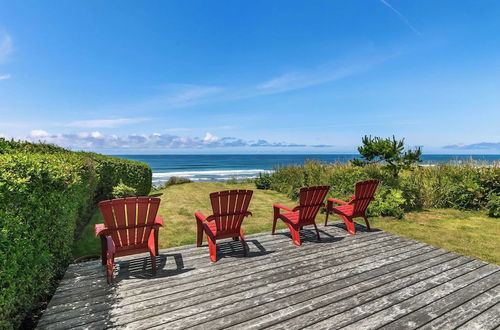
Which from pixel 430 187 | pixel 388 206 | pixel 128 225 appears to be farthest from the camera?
pixel 430 187

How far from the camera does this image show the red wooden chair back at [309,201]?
14.5 feet

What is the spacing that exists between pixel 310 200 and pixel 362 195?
1.36 metres

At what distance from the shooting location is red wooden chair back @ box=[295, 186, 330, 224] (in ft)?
14.5

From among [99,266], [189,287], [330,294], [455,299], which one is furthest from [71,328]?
[455,299]

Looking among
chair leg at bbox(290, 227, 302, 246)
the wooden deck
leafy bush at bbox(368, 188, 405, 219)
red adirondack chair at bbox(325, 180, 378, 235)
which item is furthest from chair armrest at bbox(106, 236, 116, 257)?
leafy bush at bbox(368, 188, 405, 219)

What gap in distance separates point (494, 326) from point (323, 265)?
180cm

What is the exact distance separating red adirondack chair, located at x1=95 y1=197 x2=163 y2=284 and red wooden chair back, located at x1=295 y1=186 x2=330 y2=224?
2420 mm

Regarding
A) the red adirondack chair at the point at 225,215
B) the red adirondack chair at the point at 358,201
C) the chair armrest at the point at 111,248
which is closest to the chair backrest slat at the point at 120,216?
the chair armrest at the point at 111,248

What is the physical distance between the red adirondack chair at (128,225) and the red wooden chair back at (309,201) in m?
2.42

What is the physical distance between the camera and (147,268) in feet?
11.9

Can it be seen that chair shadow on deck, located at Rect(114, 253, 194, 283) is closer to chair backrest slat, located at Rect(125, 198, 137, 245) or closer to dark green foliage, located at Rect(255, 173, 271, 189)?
chair backrest slat, located at Rect(125, 198, 137, 245)

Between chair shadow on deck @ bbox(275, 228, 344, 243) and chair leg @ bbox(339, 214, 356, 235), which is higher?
chair leg @ bbox(339, 214, 356, 235)

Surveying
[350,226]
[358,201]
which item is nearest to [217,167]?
[350,226]

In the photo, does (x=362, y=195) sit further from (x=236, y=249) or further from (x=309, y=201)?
(x=236, y=249)
